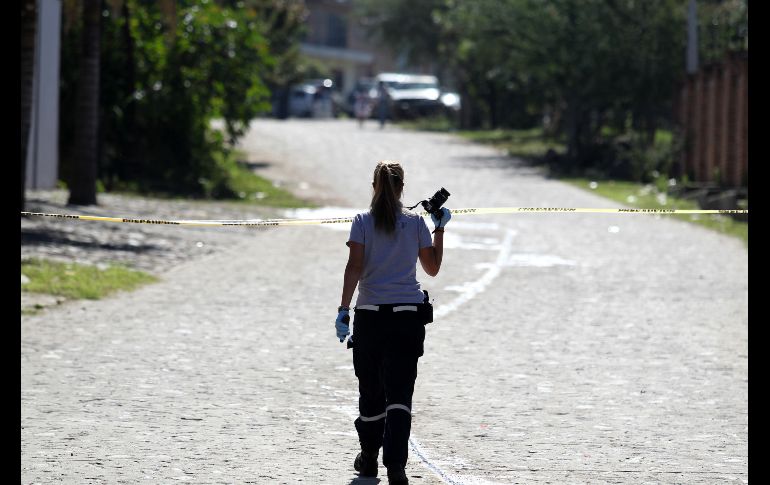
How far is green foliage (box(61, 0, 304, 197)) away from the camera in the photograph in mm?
30906

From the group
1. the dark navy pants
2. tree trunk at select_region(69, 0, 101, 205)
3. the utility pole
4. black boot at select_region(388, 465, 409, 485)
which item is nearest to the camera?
black boot at select_region(388, 465, 409, 485)

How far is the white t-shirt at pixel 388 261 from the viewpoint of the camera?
7777 millimetres

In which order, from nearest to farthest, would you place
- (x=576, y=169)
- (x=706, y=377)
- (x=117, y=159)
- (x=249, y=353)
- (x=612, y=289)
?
1. (x=706, y=377)
2. (x=249, y=353)
3. (x=612, y=289)
4. (x=117, y=159)
5. (x=576, y=169)

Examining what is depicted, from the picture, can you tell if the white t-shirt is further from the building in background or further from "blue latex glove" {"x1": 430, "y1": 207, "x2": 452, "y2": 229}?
the building in background

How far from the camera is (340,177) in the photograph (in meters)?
35.8

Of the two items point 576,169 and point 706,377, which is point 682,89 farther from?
point 706,377

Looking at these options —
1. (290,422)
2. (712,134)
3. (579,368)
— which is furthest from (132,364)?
(712,134)

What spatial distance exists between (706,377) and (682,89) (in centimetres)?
2622

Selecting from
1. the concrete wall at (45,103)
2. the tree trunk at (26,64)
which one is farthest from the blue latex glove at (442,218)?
the concrete wall at (45,103)

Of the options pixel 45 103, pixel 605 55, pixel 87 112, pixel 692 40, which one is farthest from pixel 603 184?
pixel 87 112

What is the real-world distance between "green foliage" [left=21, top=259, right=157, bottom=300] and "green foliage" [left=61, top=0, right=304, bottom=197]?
1306 cm

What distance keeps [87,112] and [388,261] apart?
17.8 m

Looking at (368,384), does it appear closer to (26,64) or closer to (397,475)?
(397,475)

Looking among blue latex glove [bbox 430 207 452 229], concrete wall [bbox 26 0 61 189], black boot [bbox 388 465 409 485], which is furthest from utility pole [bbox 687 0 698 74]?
black boot [bbox 388 465 409 485]
